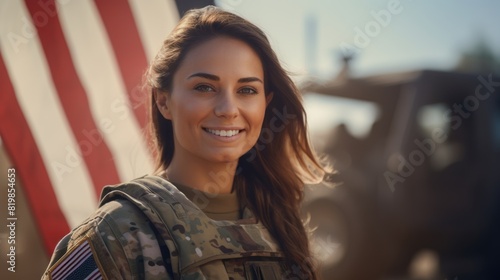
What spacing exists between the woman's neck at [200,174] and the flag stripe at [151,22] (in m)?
1.14

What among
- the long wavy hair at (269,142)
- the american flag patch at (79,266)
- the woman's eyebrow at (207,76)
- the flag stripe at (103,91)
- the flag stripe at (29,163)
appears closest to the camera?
the american flag patch at (79,266)

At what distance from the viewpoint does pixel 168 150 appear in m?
Result: 2.19

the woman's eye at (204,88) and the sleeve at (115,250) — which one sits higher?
the woman's eye at (204,88)

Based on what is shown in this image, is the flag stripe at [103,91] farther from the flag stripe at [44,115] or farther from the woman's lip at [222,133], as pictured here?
the woman's lip at [222,133]

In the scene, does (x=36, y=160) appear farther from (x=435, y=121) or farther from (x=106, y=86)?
(x=435, y=121)

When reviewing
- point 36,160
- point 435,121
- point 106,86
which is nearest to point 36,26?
point 106,86

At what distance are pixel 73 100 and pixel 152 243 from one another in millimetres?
1432

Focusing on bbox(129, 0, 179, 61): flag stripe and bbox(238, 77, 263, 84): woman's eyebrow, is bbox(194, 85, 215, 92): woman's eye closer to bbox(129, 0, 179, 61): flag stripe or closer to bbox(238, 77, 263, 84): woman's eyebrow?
bbox(238, 77, 263, 84): woman's eyebrow

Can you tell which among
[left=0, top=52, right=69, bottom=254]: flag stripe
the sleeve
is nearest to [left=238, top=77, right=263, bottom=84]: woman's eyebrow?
the sleeve

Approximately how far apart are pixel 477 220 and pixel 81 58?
3.61 metres

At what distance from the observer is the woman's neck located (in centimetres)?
206

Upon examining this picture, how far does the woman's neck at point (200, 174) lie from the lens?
206 centimetres

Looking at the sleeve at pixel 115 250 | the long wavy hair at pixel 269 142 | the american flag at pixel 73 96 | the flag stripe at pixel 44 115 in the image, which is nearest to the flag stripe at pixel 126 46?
the american flag at pixel 73 96

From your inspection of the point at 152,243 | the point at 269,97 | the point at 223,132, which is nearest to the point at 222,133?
the point at 223,132
